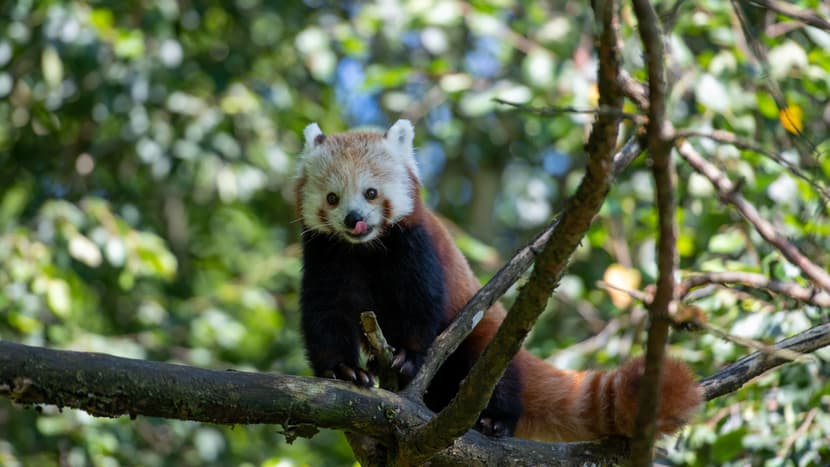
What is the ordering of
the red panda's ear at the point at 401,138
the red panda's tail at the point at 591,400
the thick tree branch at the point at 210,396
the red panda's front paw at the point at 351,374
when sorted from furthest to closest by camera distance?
the red panda's ear at the point at 401,138 → the red panda's front paw at the point at 351,374 → the red panda's tail at the point at 591,400 → the thick tree branch at the point at 210,396

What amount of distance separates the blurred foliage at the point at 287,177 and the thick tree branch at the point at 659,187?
1985 mm

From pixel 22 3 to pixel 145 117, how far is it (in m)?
1.19

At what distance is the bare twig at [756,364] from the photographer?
2.99 meters

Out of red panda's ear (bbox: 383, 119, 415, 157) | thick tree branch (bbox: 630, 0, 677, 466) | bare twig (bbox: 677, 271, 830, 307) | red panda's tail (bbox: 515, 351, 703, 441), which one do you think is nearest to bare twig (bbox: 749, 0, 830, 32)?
bare twig (bbox: 677, 271, 830, 307)

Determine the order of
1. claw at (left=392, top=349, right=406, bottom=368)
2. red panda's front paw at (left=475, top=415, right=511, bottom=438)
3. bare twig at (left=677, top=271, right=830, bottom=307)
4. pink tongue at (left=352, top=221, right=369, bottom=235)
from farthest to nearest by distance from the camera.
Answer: pink tongue at (left=352, top=221, right=369, bottom=235), red panda's front paw at (left=475, top=415, right=511, bottom=438), claw at (left=392, top=349, right=406, bottom=368), bare twig at (left=677, top=271, right=830, bottom=307)

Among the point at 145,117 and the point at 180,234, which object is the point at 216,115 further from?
the point at 180,234

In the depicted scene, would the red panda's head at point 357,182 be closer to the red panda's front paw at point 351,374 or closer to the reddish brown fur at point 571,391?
the reddish brown fur at point 571,391

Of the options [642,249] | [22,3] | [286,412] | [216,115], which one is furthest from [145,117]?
[286,412]

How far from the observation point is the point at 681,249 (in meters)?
5.06

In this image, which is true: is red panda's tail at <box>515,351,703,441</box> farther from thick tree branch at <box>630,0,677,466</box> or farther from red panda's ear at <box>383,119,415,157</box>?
red panda's ear at <box>383,119,415,157</box>

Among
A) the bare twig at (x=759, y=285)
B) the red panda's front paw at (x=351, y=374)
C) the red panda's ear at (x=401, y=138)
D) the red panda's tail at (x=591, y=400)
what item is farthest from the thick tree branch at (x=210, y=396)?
the red panda's ear at (x=401, y=138)

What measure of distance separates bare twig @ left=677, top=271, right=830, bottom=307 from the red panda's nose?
1.42 meters

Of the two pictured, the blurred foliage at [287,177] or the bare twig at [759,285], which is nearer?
the bare twig at [759,285]

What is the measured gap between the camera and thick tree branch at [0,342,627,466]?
8.02 feet
